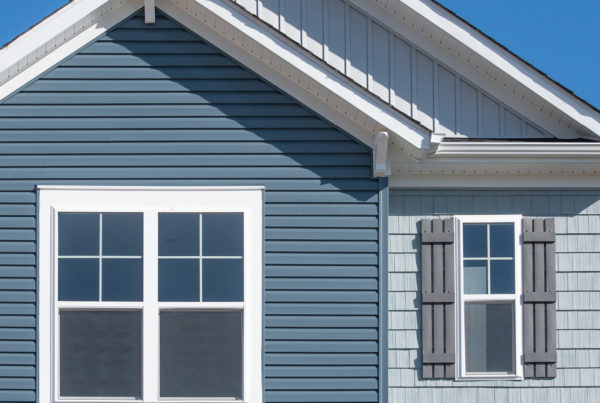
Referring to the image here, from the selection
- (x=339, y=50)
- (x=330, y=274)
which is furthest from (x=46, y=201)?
(x=339, y=50)

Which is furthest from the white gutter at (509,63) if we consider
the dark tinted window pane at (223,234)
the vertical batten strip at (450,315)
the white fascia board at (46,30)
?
the white fascia board at (46,30)

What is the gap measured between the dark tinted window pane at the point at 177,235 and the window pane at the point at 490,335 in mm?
2563

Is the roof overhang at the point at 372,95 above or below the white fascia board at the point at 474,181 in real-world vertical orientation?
above

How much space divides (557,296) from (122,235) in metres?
3.96

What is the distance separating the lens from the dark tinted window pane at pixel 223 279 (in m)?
6.48

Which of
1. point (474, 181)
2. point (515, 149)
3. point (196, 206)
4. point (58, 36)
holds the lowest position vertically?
point (196, 206)

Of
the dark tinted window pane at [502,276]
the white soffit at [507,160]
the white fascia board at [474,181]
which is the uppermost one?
the white soffit at [507,160]

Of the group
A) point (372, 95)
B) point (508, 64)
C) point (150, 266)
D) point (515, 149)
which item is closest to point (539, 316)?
point (515, 149)

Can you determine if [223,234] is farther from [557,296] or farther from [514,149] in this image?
[557,296]

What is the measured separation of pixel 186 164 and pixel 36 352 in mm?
2025

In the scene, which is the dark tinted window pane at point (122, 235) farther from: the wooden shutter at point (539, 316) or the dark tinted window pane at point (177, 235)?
the wooden shutter at point (539, 316)

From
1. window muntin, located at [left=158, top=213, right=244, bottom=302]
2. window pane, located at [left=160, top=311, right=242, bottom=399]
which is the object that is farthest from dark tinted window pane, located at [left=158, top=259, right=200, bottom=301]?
window pane, located at [left=160, top=311, right=242, bottom=399]

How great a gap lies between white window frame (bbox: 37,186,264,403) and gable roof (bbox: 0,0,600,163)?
3.25 ft

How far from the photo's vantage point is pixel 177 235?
21.3 feet
